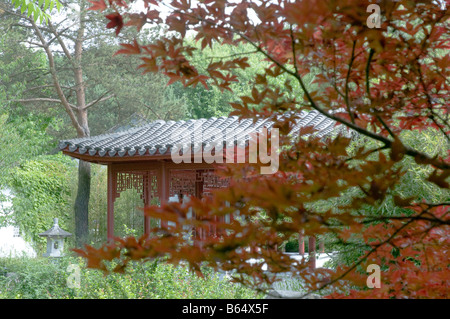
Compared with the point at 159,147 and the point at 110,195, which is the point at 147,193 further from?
the point at 159,147

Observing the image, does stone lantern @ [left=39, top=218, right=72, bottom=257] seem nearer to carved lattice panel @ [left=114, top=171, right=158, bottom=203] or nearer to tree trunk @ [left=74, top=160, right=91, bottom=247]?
carved lattice panel @ [left=114, top=171, right=158, bottom=203]

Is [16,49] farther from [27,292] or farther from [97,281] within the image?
[97,281]

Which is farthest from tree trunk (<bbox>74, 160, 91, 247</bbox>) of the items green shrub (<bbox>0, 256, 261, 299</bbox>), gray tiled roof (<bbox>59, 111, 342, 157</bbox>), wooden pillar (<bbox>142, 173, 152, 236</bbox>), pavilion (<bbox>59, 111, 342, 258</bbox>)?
green shrub (<bbox>0, 256, 261, 299</bbox>)

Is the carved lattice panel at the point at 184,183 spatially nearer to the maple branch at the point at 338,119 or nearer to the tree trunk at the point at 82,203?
the tree trunk at the point at 82,203

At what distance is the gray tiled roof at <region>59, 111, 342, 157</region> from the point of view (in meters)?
7.04

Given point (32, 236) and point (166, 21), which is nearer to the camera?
point (166, 21)

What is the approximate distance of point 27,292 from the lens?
5.06 meters

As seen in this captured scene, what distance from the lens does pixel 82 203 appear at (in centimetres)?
1049

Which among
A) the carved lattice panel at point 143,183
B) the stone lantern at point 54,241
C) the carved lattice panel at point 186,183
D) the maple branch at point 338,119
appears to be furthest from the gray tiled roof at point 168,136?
the maple branch at point 338,119

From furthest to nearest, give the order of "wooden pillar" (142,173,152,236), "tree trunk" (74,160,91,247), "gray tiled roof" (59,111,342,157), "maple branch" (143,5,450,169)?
"tree trunk" (74,160,91,247) < "wooden pillar" (142,173,152,236) < "gray tiled roof" (59,111,342,157) < "maple branch" (143,5,450,169)

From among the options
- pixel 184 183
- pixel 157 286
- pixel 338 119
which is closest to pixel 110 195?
pixel 184 183

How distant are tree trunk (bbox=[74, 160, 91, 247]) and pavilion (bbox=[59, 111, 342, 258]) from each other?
2.19 meters
